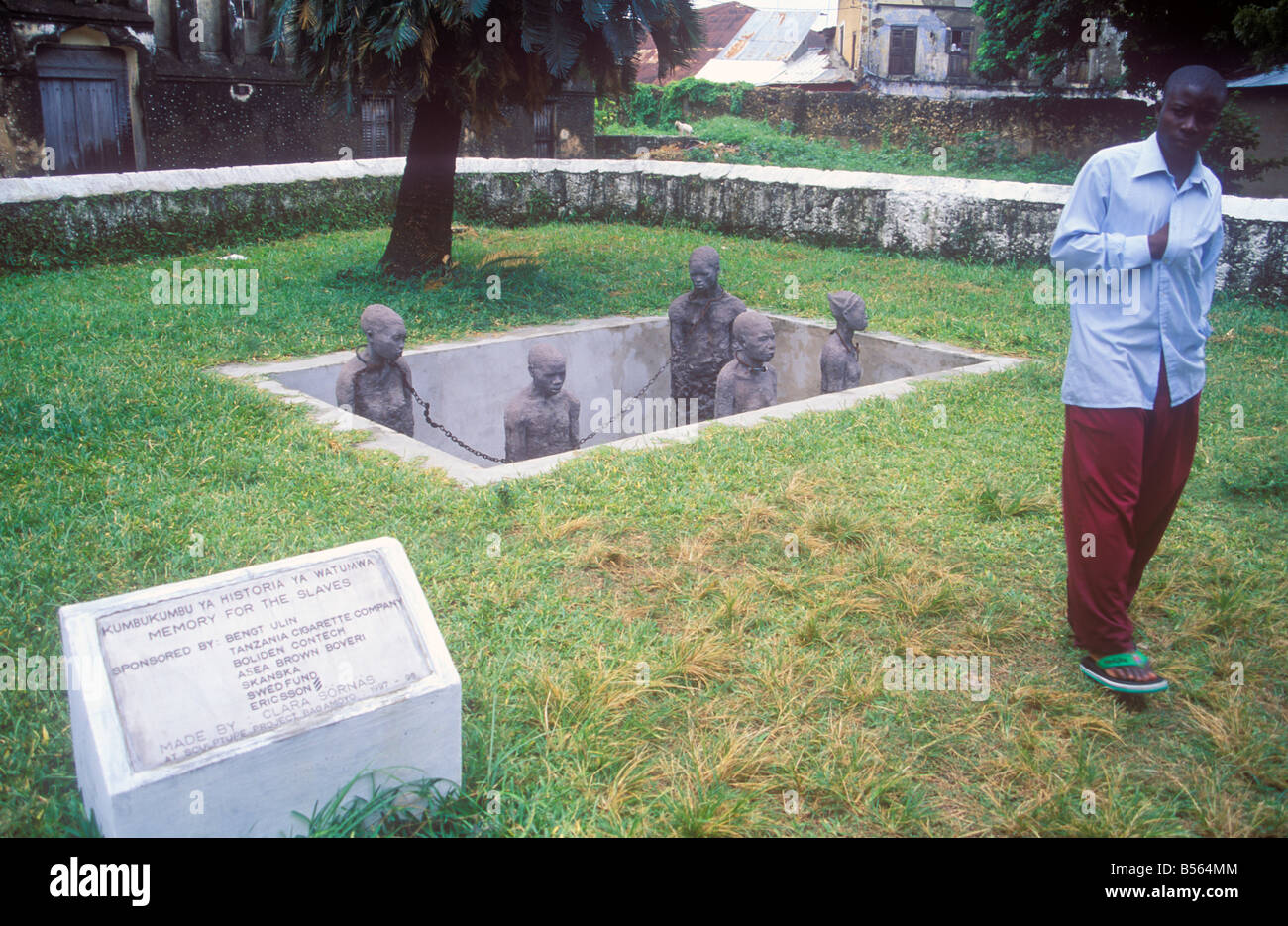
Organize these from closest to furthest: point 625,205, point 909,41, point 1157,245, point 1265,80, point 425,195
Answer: point 1157,245 → point 425,195 → point 625,205 → point 1265,80 → point 909,41

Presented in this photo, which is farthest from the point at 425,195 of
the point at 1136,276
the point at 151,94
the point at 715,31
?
the point at 715,31

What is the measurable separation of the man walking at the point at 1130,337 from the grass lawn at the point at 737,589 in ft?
1.38

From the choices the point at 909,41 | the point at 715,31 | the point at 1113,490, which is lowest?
the point at 1113,490

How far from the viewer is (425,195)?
376 inches

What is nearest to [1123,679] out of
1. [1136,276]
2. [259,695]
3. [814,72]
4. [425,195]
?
[1136,276]

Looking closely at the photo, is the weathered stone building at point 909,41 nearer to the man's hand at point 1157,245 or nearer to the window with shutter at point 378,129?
the window with shutter at point 378,129

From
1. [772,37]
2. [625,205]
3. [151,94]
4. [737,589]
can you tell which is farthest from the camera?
[772,37]

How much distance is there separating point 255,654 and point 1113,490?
2.46 meters

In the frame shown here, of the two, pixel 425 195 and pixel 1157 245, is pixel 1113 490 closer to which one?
pixel 1157 245

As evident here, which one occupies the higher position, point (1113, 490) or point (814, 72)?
point (814, 72)

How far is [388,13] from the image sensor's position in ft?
27.1

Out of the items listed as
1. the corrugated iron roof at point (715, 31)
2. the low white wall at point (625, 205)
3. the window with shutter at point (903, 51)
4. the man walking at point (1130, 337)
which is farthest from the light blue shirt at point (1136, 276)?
the corrugated iron roof at point (715, 31)

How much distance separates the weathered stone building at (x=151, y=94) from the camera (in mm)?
13852

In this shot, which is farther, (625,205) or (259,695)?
(625,205)
